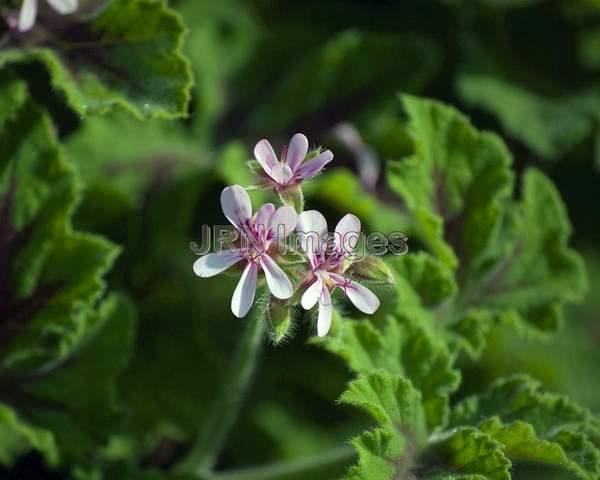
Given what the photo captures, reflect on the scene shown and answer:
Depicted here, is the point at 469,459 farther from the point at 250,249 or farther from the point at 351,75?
the point at 351,75

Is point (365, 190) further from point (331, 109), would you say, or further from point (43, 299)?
point (43, 299)

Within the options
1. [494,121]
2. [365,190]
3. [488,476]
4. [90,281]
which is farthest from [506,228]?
[90,281]

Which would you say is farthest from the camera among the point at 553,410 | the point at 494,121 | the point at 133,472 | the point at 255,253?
the point at 494,121

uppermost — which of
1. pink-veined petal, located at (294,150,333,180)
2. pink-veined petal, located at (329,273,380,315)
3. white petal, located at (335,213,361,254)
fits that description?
pink-veined petal, located at (294,150,333,180)

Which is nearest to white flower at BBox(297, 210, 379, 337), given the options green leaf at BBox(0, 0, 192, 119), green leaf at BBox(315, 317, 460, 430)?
green leaf at BBox(315, 317, 460, 430)

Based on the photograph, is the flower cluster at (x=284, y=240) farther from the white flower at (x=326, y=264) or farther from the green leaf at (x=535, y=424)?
the green leaf at (x=535, y=424)

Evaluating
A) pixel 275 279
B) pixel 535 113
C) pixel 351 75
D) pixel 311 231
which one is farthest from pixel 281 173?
pixel 535 113

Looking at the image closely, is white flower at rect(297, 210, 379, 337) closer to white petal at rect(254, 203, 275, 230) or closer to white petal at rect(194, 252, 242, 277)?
white petal at rect(254, 203, 275, 230)
